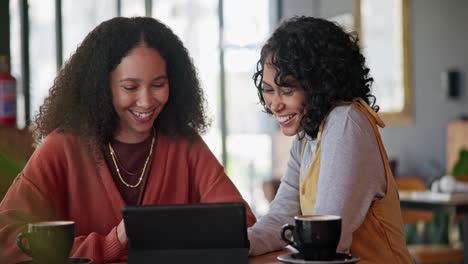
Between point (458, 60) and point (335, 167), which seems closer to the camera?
point (335, 167)

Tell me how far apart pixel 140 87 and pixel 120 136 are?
7.8 inches

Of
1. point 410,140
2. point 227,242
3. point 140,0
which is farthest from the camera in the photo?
point 140,0

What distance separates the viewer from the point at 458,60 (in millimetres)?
6988

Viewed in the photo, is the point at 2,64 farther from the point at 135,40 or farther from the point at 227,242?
the point at 227,242

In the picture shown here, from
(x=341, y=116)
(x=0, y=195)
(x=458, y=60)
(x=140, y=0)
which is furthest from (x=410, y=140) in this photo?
(x=0, y=195)

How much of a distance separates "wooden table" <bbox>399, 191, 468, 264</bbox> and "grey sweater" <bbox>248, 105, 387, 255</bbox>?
98.3 inches

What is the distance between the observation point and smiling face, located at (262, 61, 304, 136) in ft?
6.42

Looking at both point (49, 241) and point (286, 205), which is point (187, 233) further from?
point (286, 205)

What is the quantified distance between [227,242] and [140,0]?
266 inches

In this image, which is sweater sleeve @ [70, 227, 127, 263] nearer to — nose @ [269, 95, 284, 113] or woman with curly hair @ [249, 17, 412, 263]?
woman with curly hair @ [249, 17, 412, 263]

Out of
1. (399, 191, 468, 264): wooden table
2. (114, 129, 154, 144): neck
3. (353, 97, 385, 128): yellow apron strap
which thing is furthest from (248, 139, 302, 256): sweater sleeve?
(399, 191, 468, 264): wooden table

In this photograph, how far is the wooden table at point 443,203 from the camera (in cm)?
417

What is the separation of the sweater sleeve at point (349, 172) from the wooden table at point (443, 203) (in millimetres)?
2501

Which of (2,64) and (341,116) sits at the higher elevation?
(2,64)
